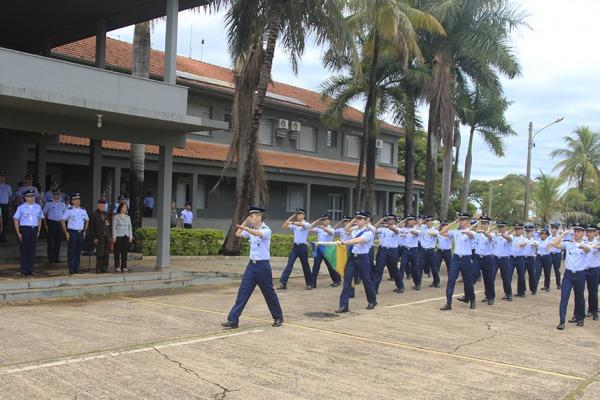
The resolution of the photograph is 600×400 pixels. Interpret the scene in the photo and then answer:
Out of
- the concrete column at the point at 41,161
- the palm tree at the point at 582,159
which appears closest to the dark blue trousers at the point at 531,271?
the concrete column at the point at 41,161

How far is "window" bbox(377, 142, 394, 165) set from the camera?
37.4m

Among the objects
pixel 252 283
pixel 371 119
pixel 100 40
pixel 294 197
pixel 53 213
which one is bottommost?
pixel 252 283

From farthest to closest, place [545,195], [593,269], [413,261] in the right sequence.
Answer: [545,195], [413,261], [593,269]

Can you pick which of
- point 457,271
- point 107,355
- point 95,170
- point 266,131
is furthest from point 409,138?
point 107,355

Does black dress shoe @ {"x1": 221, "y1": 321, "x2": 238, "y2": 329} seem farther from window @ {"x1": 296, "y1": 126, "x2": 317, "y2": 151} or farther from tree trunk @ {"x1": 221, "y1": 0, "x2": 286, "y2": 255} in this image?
window @ {"x1": 296, "y1": 126, "x2": 317, "y2": 151}

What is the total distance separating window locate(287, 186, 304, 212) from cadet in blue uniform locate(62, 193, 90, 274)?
58.7 ft

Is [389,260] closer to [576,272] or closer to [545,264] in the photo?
[576,272]

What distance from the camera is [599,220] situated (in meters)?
50.7

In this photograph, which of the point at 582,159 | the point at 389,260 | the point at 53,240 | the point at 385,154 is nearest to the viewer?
the point at 389,260

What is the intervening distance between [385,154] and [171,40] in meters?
25.2

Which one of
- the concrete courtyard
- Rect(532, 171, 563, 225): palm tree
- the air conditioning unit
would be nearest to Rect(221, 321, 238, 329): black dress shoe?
the concrete courtyard

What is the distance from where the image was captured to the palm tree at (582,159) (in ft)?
173

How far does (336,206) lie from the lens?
33750mm

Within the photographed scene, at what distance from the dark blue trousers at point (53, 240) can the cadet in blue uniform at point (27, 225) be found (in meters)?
1.98
